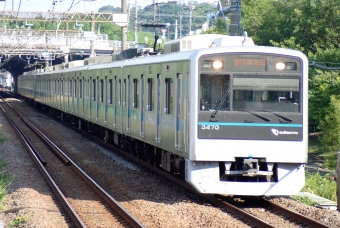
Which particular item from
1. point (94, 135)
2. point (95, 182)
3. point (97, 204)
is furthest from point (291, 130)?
point (94, 135)

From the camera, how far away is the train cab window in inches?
396

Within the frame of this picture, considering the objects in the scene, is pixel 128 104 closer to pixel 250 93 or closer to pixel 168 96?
pixel 168 96

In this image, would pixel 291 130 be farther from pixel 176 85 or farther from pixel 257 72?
pixel 176 85

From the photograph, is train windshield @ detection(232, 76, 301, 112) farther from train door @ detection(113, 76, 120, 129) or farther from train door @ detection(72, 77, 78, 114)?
train door @ detection(72, 77, 78, 114)

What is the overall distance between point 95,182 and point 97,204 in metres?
1.83

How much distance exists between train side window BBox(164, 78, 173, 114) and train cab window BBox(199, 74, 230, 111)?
1.46m

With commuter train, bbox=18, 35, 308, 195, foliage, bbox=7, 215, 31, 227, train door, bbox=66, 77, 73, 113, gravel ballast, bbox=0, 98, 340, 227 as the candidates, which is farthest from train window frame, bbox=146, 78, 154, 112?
train door, bbox=66, 77, 73, 113

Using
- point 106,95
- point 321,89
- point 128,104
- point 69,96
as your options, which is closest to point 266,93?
point 128,104

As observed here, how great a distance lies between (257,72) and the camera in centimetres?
1016

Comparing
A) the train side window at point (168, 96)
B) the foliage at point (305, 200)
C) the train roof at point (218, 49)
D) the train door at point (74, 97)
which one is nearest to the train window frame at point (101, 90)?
the train door at point (74, 97)

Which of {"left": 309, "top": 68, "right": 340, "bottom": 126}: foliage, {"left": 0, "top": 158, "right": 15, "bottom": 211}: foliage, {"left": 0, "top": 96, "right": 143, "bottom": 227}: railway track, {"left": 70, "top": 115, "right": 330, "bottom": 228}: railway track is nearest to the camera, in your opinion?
{"left": 70, "top": 115, "right": 330, "bottom": 228}: railway track

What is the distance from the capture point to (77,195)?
11.8m

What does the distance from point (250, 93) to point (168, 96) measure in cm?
200

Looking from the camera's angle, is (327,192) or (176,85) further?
(327,192)
